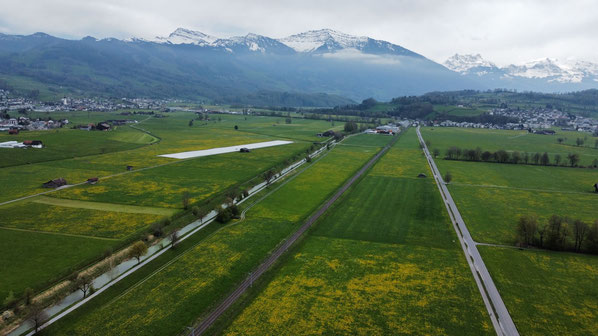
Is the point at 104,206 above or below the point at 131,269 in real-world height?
above

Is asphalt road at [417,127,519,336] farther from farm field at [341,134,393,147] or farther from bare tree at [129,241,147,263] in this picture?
farm field at [341,134,393,147]

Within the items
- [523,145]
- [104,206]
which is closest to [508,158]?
[523,145]

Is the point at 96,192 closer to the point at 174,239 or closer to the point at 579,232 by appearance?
the point at 174,239

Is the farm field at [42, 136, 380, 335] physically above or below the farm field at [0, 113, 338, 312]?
below

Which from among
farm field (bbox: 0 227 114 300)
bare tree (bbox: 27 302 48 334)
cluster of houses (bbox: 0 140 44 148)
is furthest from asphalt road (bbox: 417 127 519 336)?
cluster of houses (bbox: 0 140 44 148)

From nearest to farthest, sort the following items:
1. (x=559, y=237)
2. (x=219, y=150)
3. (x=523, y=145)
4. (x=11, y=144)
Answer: (x=559, y=237)
(x=11, y=144)
(x=219, y=150)
(x=523, y=145)

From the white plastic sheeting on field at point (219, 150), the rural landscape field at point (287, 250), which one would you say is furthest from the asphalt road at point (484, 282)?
the white plastic sheeting on field at point (219, 150)
